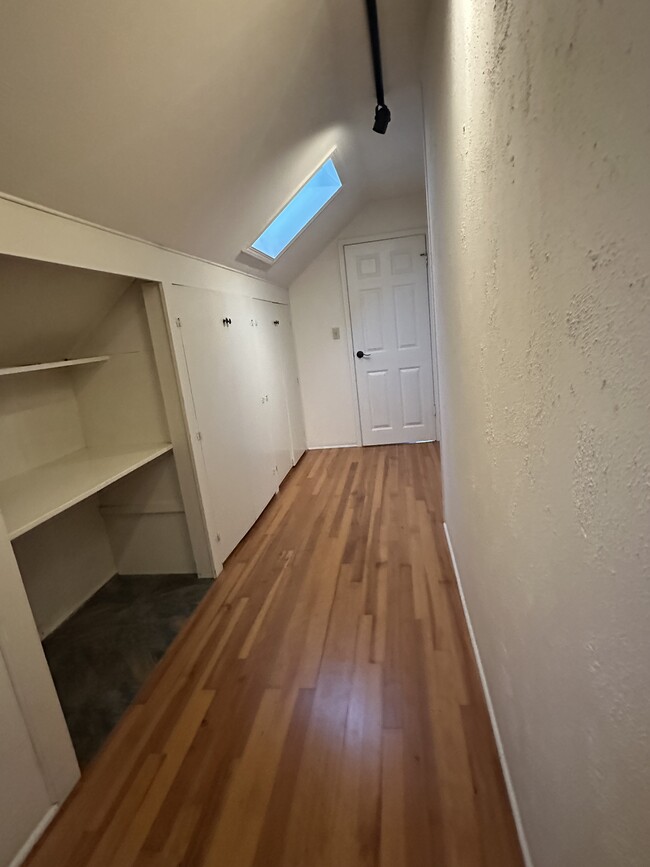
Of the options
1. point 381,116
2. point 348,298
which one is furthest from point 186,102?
point 348,298

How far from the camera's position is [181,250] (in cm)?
258

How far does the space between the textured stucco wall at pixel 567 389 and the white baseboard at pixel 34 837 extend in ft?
4.66

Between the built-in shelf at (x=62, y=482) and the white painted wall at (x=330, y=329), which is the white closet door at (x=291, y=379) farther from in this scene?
the built-in shelf at (x=62, y=482)

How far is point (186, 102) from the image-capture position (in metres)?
1.63

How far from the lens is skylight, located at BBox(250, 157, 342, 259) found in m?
3.62

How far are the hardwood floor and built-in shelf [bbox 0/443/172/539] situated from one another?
0.86 metres

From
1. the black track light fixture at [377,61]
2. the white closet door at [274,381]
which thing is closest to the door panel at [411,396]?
the white closet door at [274,381]

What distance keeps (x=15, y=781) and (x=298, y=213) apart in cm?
379

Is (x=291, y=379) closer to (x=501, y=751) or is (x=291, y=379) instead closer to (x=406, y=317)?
(x=406, y=317)

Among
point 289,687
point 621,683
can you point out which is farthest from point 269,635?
point 621,683

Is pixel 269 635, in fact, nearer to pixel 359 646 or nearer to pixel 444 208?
pixel 359 646

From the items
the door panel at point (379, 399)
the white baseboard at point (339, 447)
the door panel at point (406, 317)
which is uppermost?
the door panel at point (406, 317)

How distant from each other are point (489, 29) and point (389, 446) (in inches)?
165

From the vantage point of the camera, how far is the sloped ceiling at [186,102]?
1210 millimetres
